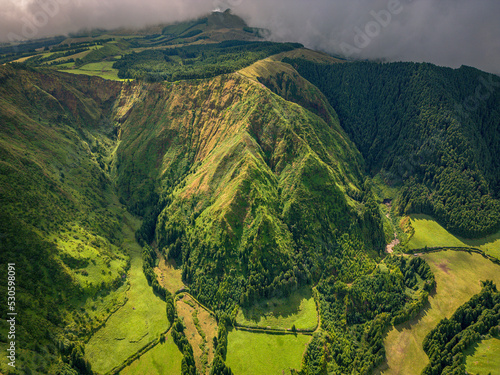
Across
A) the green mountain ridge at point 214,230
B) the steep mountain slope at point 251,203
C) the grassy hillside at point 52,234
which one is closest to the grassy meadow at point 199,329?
the green mountain ridge at point 214,230

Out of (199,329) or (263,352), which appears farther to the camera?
(199,329)

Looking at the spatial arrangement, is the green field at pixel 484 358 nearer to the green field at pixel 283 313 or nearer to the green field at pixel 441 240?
the green field at pixel 283 313

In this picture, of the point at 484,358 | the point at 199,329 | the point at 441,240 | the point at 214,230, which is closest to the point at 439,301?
the point at 484,358

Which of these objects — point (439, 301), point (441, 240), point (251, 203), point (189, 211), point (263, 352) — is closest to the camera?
point (263, 352)

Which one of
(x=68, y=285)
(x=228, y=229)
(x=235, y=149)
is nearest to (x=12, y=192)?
(x=68, y=285)

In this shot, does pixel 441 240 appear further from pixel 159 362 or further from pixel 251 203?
pixel 159 362

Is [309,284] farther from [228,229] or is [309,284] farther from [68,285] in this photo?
[68,285]

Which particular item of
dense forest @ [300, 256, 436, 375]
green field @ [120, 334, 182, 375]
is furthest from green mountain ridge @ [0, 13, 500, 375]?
green field @ [120, 334, 182, 375]
